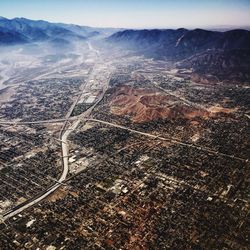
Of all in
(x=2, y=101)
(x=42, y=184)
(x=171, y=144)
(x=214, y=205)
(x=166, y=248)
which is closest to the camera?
(x=166, y=248)

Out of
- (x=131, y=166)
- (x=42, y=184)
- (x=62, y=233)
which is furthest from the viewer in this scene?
(x=131, y=166)

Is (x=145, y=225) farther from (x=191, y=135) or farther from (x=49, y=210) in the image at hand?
(x=191, y=135)

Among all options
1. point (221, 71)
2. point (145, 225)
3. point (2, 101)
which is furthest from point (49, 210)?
point (221, 71)

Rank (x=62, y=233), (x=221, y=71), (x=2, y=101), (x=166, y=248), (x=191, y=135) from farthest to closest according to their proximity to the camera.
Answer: (x=221, y=71), (x=2, y=101), (x=191, y=135), (x=62, y=233), (x=166, y=248)

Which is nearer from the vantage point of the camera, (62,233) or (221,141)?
(62,233)

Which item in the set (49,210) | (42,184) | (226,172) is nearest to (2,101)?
(42,184)

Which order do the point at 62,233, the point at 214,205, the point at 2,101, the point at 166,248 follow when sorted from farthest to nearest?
the point at 2,101 < the point at 214,205 < the point at 62,233 < the point at 166,248

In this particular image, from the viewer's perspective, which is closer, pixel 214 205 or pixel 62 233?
pixel 62 233
